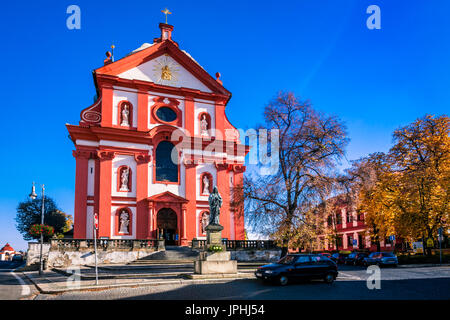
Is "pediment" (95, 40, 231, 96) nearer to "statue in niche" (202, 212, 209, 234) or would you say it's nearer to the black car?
"statue in niche" (202, 212, 209, 234)

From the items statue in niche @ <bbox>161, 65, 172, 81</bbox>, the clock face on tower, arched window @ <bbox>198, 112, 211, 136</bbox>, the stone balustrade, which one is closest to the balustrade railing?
the stone balustrade

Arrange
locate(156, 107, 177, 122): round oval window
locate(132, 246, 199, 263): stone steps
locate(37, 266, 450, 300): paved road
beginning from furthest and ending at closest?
locate(156, 107, 177, 122): round oval window
locate(132, 246, 199, 263): stone steps
locate(37, 266, 450, 300): paved road

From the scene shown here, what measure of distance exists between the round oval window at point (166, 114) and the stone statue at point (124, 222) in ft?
30.9

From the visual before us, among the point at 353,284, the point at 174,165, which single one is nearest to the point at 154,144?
the point at 174,165

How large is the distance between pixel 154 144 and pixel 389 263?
20946 mm

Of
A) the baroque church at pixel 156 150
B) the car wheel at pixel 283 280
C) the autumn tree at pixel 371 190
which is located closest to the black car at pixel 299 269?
the car wheel at pixel 283 280

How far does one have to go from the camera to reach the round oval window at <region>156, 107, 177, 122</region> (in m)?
35.1

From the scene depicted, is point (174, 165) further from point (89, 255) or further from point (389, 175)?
point (389, 175)

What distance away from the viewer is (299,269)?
49.1 ft

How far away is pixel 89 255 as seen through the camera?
25.5 meters

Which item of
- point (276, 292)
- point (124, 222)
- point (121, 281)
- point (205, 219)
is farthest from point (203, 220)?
point (276, 292)

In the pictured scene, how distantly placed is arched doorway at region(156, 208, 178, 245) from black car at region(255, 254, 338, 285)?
18.7 metres

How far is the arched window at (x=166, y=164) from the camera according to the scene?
33.8 metres

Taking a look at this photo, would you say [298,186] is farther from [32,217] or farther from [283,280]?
[32,217]
